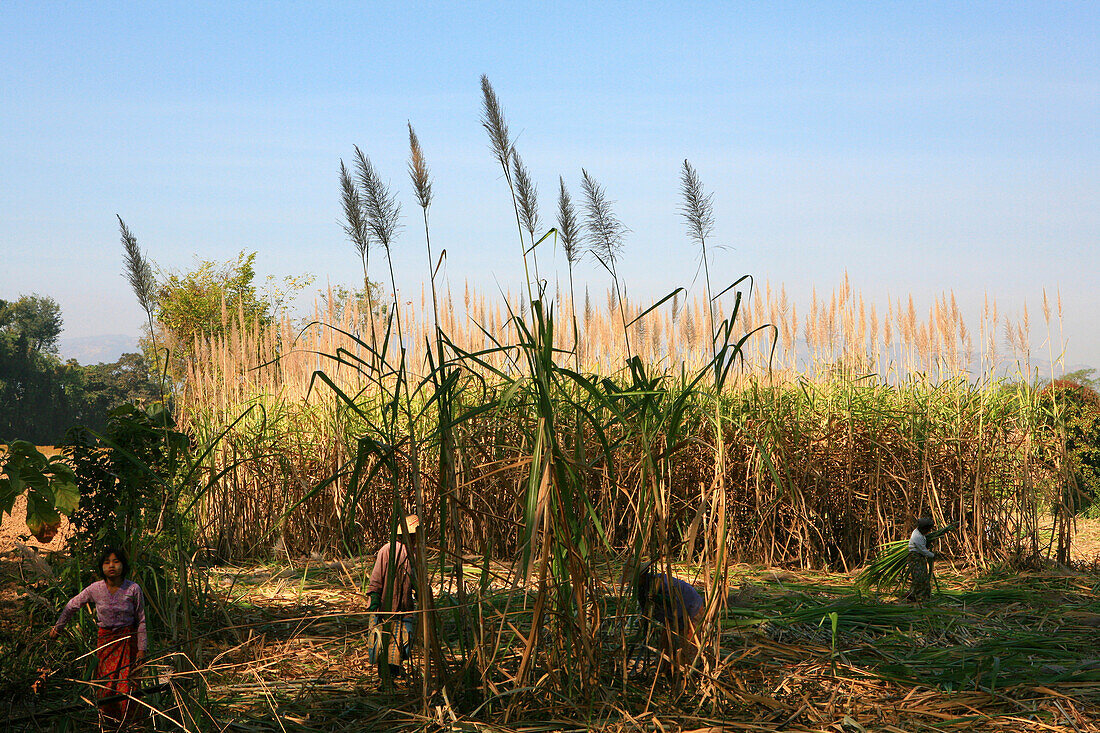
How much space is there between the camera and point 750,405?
6.84 m

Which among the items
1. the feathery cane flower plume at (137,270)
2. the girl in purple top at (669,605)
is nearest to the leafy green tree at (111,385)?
the feathery cane flower plume at (137,270)

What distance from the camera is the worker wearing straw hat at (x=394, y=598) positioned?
2.69 m

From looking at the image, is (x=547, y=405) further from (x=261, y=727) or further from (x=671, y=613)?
(x=261, y=727)

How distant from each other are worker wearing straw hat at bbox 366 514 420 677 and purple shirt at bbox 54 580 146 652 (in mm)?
1045

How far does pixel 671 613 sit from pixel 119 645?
2503mm

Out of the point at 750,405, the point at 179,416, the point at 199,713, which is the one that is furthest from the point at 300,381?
the point at 199,713

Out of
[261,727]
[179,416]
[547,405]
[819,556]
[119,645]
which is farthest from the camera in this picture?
[179,416]

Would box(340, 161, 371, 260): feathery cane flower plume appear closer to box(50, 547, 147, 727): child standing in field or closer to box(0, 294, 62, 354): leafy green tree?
box(50, 547, 147, 727): child standing in field

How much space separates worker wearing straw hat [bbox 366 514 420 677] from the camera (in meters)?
2.69

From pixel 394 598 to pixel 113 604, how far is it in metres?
1.23

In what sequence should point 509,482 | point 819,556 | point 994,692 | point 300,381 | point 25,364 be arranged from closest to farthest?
point 994,692, point 509,482, point 819,556, point 300,381, point 25,364

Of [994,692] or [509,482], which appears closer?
[994,692]

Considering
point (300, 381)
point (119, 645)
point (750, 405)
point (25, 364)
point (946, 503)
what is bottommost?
point (119, 645)

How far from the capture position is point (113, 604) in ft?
11.8
